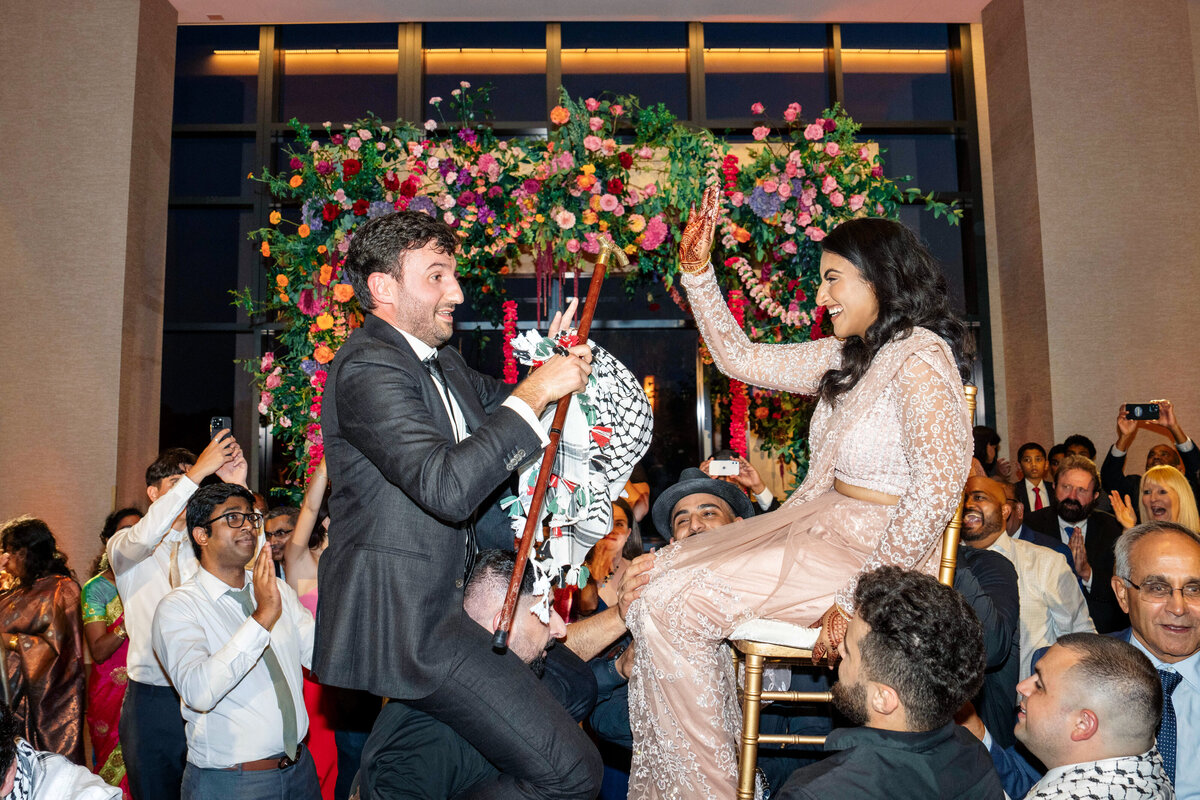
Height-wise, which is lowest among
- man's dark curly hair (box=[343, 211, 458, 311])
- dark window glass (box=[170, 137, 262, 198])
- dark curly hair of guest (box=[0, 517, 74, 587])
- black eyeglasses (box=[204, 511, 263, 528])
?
dark curly hair of guest (box=[0, 517, 74, 587])

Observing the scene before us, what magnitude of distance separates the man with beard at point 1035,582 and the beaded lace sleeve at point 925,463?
209 cm

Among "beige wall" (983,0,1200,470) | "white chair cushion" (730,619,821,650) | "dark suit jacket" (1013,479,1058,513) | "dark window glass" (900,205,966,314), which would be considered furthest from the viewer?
"dark window glass" (900,205,966,314)

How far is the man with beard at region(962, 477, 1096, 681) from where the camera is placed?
13.8 feet

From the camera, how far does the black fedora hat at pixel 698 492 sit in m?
3.50

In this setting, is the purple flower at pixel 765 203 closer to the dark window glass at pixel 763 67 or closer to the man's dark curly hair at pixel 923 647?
the dark window glass at pixel 763 67

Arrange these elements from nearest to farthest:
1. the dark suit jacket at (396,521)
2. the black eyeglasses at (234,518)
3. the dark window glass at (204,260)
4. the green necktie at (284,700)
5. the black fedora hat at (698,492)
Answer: the dark suit jacket at (396,521) < the green necktie at (284,700) < the black eyeglasses at (234,518) < the black fedora hat at (698,492) < the dark window glass at (204,260)

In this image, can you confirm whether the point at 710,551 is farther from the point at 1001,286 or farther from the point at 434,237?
the point at 1001,286

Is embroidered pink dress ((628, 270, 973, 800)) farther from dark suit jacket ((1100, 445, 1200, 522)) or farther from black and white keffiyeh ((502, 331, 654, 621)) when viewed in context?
dark suit jacket ((1100, 445, 1200, 522))

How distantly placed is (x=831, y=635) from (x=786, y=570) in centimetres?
24

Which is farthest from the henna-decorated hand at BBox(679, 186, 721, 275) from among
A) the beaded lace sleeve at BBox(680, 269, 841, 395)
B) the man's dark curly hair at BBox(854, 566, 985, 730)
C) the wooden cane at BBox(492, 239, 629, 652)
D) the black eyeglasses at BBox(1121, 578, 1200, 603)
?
the black eyeglasses at BBox(1121, 578, 1200, 603)

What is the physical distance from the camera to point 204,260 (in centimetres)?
880

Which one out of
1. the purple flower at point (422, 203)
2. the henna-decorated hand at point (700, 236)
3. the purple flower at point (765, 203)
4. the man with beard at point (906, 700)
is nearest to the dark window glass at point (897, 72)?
the purple flower at point (765, 203)

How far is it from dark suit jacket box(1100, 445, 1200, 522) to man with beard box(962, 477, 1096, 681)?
213 centimetres

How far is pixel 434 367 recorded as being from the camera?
7.86ft
